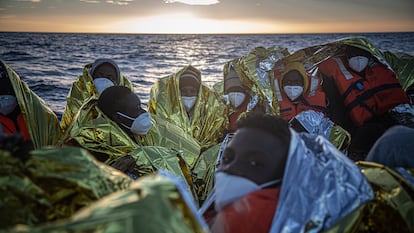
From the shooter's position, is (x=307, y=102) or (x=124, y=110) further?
(x=307, y=102)

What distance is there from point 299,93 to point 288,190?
110 inches

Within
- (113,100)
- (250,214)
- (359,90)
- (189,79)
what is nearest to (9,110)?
(113,100)

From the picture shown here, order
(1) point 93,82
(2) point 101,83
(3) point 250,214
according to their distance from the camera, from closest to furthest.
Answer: (3) point 250,214, (2) point 101,83, (1) point 93,82

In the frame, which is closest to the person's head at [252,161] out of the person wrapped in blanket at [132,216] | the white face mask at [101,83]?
the person wrapped in blanket at [132,216]

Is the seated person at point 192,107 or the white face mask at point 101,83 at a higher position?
the white face mask at point 101,83

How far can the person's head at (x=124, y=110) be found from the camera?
305cm

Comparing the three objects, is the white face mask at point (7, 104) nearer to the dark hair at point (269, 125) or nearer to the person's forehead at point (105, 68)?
the person's forehead at point (105, 68)

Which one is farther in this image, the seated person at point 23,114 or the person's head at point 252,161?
the seated person at point 23,114

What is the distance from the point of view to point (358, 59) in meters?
4.25

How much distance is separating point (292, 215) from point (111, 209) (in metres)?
0.84

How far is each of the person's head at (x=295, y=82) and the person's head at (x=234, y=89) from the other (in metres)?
0.53

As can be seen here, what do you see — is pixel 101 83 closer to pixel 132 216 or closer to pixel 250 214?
pixel 250 214

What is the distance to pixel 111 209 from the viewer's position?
2.69ft

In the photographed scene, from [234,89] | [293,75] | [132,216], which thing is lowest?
[234,89]
